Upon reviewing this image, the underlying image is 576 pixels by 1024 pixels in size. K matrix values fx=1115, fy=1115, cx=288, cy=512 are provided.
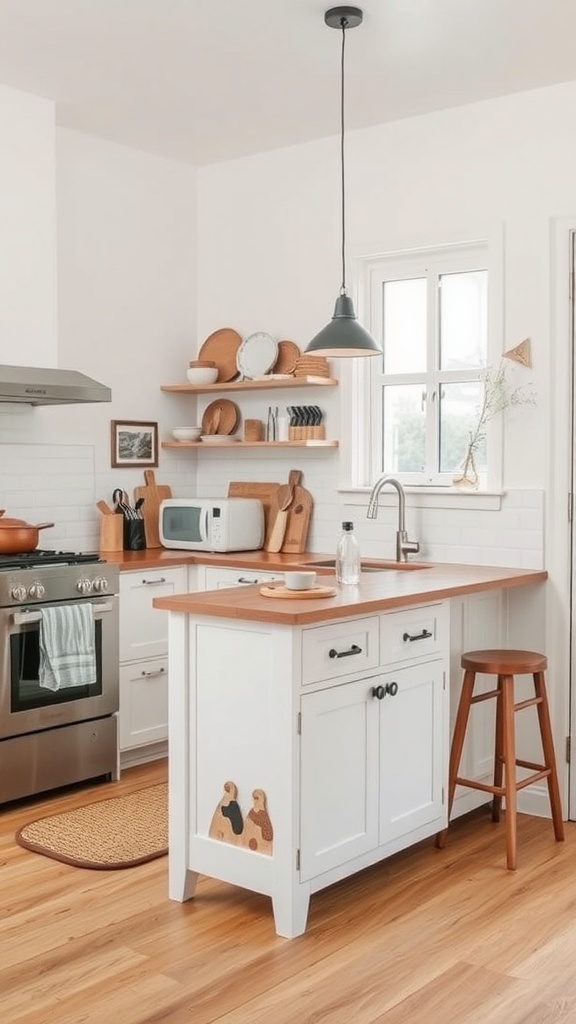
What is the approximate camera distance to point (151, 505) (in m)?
5.59

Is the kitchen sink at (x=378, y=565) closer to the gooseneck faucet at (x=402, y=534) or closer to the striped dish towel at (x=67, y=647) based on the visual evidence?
the gooseneck faucet at (x=402, y=534)

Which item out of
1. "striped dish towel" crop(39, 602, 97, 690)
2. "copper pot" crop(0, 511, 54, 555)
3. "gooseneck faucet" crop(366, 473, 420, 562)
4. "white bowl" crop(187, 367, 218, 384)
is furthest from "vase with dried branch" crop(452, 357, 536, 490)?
"copper pot" crop(0, 511, 54, 555)

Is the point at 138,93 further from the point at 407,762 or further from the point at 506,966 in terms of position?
the point at 506,966

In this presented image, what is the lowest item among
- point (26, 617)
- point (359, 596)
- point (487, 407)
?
point (26, 617)

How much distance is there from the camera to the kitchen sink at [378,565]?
183 inches

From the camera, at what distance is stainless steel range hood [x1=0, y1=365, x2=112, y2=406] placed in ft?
14.7

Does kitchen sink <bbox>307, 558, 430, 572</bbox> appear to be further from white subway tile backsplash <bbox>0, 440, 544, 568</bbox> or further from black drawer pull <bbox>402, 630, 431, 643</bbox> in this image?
black drawer pull <bbox>402, 630, 431, 643</bbox>

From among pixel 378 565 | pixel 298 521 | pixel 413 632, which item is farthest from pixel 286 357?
pixel 413 632

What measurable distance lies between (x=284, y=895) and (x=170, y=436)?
122 inches

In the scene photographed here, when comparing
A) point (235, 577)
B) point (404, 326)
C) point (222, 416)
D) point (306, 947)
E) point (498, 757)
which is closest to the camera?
point (306, 947)

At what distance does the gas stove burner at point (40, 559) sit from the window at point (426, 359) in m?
1.37

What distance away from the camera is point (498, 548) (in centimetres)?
461

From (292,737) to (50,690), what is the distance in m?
1.62

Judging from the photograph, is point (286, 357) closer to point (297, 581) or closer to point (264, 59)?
point (264, 59)
